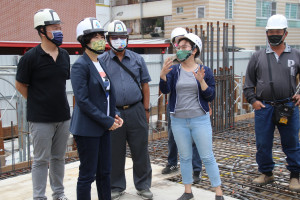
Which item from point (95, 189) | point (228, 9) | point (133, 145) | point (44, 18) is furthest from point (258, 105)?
point (228, 9)

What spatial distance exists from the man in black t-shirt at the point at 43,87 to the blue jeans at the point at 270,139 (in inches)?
99.4

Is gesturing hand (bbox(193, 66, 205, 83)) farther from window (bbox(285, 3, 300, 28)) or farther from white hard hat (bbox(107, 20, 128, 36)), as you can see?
window (bbox(285, 3, 300, 28))

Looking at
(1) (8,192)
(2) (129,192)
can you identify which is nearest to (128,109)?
(2) (129,192)

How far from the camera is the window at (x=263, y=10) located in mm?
23698

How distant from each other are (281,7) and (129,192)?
23.5 m

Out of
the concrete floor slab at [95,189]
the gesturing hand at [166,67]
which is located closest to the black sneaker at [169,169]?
the concrete floor slab at [95,189]

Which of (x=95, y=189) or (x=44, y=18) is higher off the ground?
(x=44, y=18)

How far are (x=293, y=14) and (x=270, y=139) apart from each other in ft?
77.9

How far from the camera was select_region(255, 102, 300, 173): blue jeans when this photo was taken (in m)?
4.50

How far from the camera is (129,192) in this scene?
14.6 feet

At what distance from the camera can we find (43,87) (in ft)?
12.1

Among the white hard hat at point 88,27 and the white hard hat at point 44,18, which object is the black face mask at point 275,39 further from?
the white hard hat at point 44,18

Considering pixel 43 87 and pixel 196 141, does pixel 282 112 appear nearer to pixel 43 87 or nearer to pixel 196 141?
pixel 196 141

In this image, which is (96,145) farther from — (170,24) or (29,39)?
(170,24)
